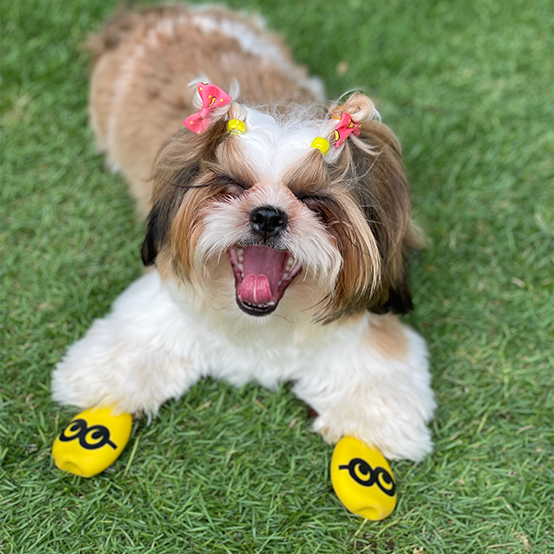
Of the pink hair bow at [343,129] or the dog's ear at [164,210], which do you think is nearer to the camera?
the pink hair bow at [343,129]

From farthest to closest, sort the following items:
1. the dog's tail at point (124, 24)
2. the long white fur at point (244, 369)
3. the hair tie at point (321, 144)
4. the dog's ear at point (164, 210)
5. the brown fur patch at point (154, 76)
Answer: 1. the dog's tail at point (124, 24)
2. the brown fur patch at point (154, 76)
3. the long white fur at point (244, 369)
4. the dog's ear at point (164, 210)
5. the hair tie at point (321, 144)

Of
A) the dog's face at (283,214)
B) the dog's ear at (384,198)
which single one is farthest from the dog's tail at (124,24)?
the dog's ear at (384,198)

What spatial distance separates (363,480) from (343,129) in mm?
1428

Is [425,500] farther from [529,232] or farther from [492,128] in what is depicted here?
[492,128]

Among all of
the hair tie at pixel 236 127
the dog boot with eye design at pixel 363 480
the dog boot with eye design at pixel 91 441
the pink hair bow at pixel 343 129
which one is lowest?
the dog boot with eye design at pixel 91 441

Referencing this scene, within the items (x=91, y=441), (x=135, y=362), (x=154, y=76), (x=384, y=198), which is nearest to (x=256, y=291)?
(x=384, y=198)

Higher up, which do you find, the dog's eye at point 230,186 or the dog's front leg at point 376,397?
the dog's eye at point 230,186

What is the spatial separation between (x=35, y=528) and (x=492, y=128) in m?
3.71

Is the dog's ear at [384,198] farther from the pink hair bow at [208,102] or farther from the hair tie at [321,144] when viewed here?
the pink hair bow at [208,102]

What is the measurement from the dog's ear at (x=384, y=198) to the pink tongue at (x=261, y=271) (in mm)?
381

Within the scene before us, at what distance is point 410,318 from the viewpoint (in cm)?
322

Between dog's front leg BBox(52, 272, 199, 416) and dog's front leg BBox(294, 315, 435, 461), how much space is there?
61cm

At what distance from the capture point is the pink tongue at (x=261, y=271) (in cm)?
226

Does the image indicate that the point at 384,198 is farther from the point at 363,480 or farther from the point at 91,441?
the point at 91,441
